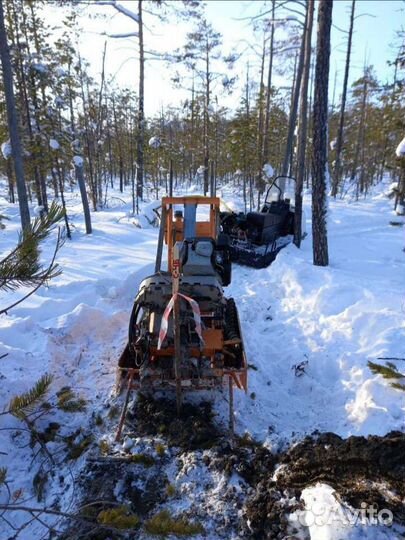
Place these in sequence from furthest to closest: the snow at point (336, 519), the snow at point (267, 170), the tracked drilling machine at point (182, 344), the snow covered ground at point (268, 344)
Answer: the snow at point (267, 170), the tracked drilling machine at point (182, 344), the snow covered ground at point (268, 344), the snow at point (336, 519)

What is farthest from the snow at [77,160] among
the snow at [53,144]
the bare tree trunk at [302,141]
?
the bare tree trunk at [302,141]

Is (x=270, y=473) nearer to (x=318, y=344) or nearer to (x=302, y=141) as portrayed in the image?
(x=318, y=344)

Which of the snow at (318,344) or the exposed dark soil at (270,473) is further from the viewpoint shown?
the snow at (318,344)

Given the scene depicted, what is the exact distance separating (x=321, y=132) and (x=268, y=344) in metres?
4.66

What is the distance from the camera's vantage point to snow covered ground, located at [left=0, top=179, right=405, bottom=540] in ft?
12.5

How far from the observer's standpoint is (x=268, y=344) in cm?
570

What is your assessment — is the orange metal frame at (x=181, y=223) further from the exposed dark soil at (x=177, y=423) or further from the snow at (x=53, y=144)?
the snow at (x=53, y=144)

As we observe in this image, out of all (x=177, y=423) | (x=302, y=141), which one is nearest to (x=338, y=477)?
(x=177, y=423)

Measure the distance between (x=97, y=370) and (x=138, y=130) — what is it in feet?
49.0

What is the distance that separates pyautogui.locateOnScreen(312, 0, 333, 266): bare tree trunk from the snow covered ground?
72cm

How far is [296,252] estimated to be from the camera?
10.2m

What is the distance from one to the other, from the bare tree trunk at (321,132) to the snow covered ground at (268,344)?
722mm

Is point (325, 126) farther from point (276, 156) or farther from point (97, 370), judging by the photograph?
point (276, 156)

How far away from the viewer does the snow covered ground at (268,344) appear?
3.82 m
